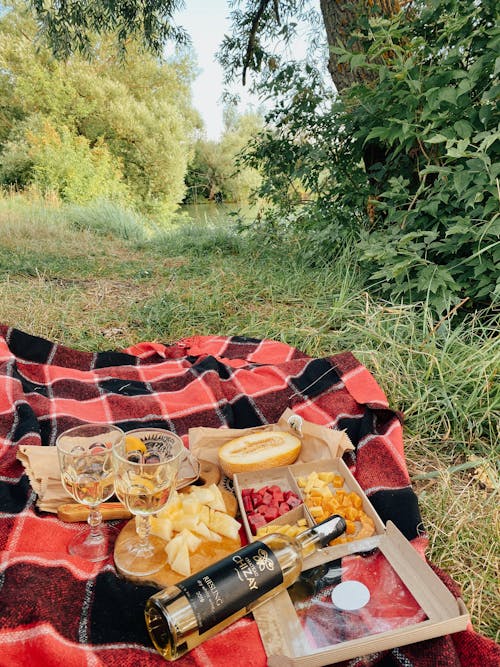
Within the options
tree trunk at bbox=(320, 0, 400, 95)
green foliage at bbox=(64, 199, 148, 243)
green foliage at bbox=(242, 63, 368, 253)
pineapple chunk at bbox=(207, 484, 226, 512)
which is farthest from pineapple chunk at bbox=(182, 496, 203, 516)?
green foliage at bbox=(64, 199, 148, 243)

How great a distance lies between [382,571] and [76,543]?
0.80 m

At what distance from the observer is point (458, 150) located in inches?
94.4

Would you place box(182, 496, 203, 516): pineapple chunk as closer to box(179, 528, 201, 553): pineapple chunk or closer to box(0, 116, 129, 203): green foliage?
box(179, 528, 201, 553): pineapple chunk

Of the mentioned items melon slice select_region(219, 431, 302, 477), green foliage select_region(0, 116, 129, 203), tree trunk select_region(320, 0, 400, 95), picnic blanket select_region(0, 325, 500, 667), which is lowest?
picnic blanket select_region(0, 325, 500, 667)

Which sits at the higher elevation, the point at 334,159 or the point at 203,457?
the point at 334,159

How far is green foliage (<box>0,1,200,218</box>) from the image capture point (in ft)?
53.9

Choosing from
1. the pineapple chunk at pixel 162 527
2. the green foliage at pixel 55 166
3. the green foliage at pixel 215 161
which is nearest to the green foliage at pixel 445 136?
the pineapple chunk at pixel 162 527

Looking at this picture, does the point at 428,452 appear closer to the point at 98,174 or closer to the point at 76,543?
the point at 76,543

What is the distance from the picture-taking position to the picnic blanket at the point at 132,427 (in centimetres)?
110

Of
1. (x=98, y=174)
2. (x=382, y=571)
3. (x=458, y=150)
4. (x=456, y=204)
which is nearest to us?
(x=382, y=571)

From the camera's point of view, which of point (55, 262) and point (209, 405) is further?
point (55, 262)

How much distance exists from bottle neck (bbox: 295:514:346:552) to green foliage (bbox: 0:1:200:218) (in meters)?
15.1

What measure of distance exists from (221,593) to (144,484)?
0.29m

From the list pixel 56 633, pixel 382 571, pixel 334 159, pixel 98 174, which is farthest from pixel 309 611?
pixel 98 174
